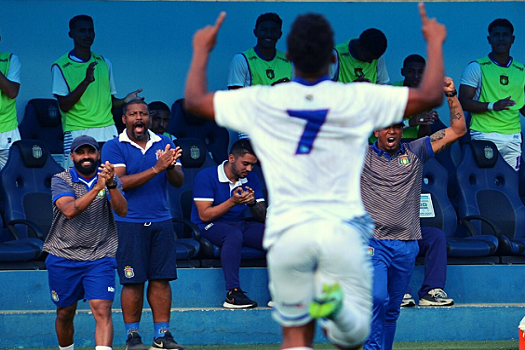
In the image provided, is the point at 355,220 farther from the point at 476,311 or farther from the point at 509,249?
the point at 509,249

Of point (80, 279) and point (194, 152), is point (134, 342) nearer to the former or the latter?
point (80, 279)

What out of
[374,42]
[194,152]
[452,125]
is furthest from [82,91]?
[452,125]

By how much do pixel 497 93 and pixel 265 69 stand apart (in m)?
2.56

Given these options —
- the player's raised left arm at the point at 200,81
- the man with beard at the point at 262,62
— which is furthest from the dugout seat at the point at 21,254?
the player's raised left arm at the point at 200,81

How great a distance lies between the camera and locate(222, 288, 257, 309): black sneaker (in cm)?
793

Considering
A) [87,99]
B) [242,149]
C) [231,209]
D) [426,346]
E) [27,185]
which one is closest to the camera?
[426,346]

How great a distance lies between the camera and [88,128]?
30.6ft

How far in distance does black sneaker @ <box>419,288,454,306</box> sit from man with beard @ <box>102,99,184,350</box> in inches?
92.2

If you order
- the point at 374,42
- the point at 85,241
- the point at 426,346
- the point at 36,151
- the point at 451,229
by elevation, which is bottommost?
the point at 426,346

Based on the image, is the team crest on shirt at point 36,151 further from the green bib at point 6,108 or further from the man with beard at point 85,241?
the man with beard at point 85,241

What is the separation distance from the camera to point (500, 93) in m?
10.2

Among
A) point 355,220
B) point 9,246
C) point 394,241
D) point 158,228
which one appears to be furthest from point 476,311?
point 355,220

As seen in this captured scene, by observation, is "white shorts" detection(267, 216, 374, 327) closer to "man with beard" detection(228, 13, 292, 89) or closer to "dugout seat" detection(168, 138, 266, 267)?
"dugout seat" detection(168, 138, 266, 267)

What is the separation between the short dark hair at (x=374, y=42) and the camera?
9.67 meters
